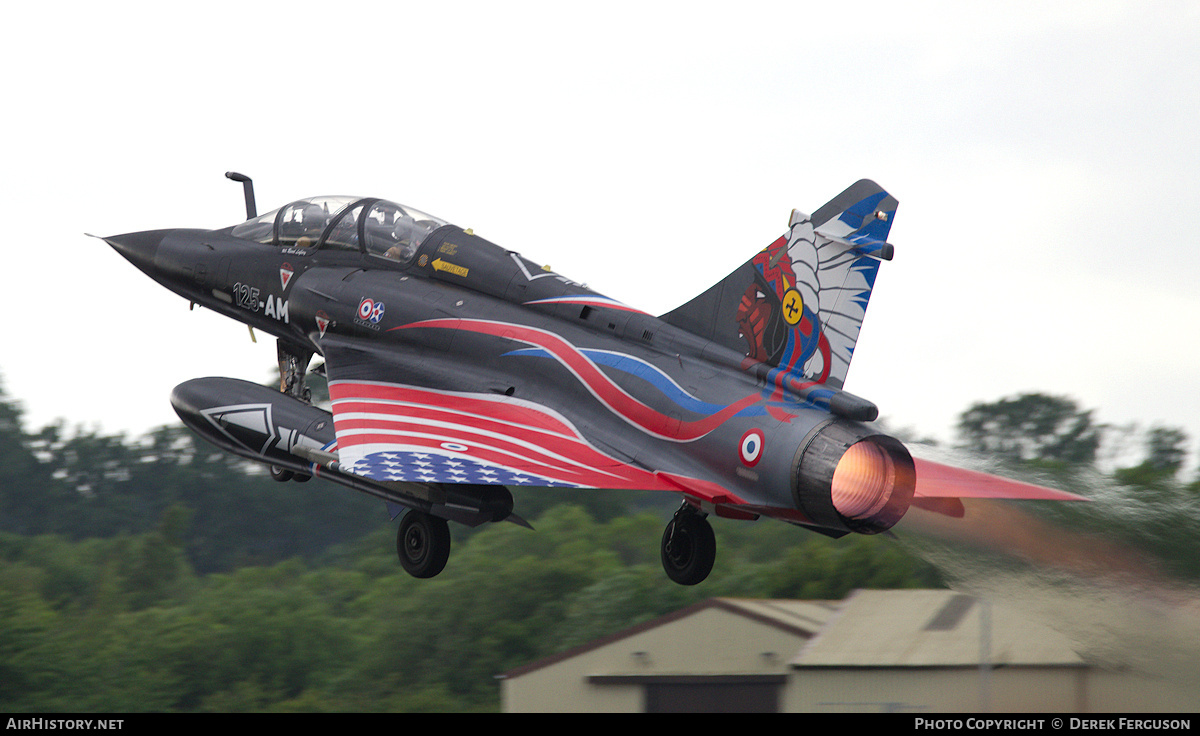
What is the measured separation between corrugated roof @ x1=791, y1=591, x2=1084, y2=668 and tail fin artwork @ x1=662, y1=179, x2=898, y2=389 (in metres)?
11.3

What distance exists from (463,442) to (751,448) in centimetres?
312

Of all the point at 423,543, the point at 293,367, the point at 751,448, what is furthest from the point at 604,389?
the point at 293,367

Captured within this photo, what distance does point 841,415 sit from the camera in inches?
436

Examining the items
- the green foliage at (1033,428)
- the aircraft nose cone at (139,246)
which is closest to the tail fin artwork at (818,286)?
the aircraft nose cone at (139,246)

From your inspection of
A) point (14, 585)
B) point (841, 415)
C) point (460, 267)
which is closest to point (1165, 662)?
point (841, 415)

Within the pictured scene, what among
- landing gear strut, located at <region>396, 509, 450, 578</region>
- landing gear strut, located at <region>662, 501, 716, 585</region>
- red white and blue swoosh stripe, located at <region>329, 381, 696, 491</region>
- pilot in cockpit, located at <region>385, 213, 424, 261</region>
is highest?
pilot in cockpit, located at <region>385, 213, 424, 261</region>

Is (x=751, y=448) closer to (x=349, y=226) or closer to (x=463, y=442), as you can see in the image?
(x=463, y=442)

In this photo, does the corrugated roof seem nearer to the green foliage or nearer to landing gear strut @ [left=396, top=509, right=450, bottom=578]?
landing gear strut @ [left=396, top=509, right=450, bottom=578]

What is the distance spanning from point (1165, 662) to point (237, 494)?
67.2 m

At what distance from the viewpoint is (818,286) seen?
11.6 m

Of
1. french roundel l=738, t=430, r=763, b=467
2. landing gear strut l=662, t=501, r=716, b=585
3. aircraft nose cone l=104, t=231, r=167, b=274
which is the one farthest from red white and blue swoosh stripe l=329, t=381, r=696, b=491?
aircraft nose cone l=104, t=231, r=167, b=274

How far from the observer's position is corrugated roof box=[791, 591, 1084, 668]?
22062 mm

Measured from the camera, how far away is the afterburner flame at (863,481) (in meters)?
10.9
